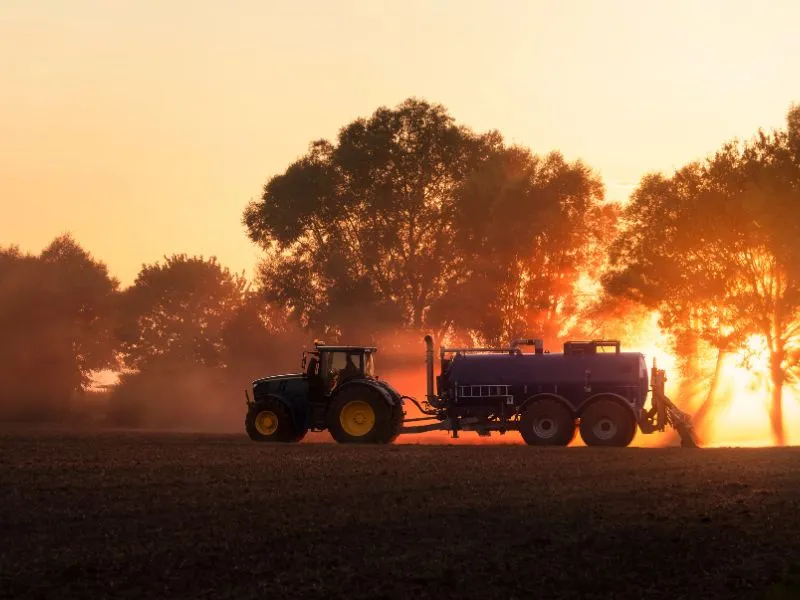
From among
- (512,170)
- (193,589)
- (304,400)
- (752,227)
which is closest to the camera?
(193,589)

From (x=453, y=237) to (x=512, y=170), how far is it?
543 cm

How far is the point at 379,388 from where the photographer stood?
1543 inches

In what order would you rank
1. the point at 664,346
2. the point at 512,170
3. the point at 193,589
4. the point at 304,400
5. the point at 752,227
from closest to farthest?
the point at 193,589 → the point at 304,400 → the point at 752,227 → the point at 664,346 → the point at 512,170

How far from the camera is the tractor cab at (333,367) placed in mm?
40156

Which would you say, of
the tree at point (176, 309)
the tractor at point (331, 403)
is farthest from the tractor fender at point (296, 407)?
the tree at point (176, 309)

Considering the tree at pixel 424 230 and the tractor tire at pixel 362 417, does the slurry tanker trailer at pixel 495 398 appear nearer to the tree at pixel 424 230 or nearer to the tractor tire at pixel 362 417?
the tractor tire at pixel 362 417

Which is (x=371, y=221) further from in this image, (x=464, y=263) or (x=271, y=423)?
(x=271, y=423)

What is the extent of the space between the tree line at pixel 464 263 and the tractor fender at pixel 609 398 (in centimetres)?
2632

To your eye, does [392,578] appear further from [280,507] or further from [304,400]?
[304,400]

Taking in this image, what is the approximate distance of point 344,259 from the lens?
261 ft

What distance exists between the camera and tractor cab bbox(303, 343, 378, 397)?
4016cm

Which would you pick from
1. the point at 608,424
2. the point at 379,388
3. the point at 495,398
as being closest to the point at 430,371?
the point at 495,398

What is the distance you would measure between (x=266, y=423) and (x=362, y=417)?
3561mm

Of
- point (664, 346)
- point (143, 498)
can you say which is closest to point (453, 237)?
point (664, 346)
